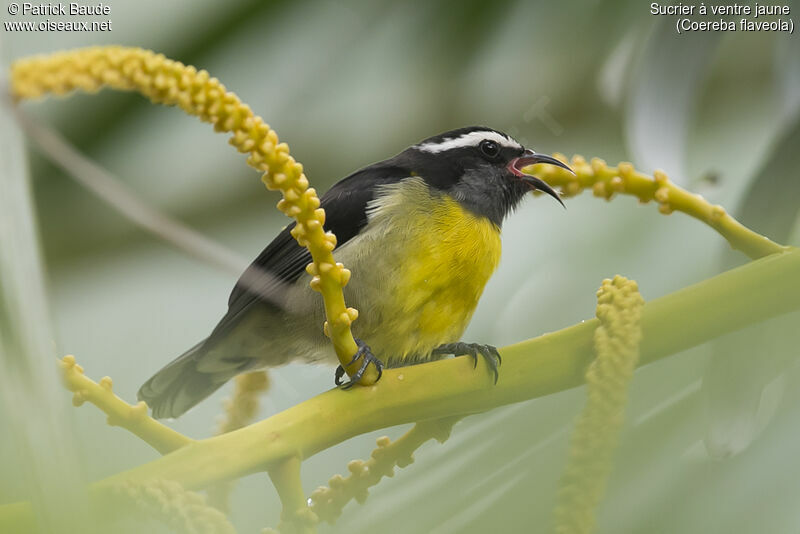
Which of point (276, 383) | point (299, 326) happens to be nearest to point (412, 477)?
point (276, 383)

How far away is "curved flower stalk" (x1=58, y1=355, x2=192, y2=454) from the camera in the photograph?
0.62 meters

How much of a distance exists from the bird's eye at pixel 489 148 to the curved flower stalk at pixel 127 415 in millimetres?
987

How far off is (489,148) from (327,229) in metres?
0.36

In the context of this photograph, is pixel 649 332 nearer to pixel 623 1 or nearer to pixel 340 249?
pixel 623 1

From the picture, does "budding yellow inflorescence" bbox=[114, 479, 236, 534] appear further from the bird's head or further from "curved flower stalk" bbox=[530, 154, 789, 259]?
the bird's head

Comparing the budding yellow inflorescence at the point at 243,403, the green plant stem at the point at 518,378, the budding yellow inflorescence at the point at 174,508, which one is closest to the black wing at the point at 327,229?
the budding yellow inflorescence at the point at 243,403

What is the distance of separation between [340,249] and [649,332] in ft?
2.52

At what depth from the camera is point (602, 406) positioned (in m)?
0.53

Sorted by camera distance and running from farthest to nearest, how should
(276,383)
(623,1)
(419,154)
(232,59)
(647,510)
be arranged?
(419,154), (276,383), (623,1), (232,59), (647,510)

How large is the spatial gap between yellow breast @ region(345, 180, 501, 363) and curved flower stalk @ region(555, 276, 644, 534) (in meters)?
0.60

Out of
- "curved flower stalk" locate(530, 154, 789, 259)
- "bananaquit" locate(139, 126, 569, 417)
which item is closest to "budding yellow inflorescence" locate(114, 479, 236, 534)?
"curved flower stalk" locate(530, 154, 789, 259)

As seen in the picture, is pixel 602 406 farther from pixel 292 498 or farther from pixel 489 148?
pixel 489 148

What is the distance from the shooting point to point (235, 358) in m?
1.44

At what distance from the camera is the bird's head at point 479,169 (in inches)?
57.7
